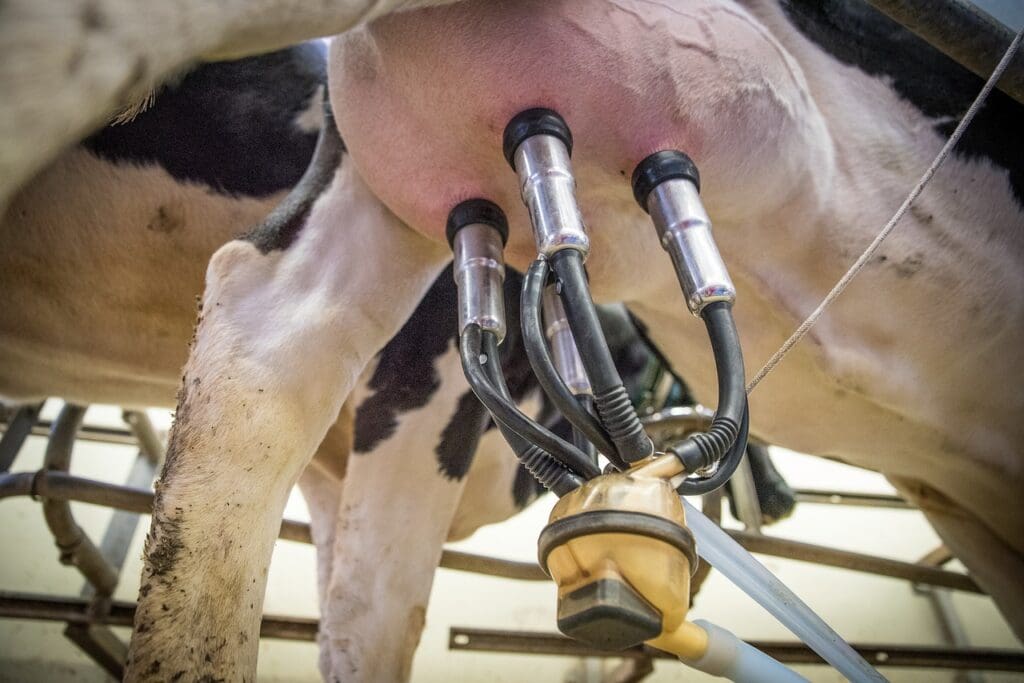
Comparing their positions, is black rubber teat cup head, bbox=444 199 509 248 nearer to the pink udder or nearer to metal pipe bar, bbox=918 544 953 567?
the pink udder

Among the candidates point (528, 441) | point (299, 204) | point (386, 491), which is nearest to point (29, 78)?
point (528, 441)

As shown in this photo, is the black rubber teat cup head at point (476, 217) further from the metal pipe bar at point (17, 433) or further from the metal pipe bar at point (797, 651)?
the metal pipe bar at point (17, 433)

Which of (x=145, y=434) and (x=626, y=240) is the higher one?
(x=145, y=434)

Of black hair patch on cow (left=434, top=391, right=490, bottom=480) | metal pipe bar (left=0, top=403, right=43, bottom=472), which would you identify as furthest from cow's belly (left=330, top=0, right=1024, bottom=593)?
metal pipe bar (left=0, top=403, right=43, bottom=472)

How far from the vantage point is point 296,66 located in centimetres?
101

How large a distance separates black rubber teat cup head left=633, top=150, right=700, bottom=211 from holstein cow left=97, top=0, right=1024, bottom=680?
0.04 feet

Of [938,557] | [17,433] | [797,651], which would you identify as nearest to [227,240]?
[17,433]

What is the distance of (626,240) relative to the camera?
0.68 m

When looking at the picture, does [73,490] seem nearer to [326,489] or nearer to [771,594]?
→ [326,489]

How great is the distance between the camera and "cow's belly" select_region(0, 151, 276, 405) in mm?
940

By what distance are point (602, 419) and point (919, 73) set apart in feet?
1.96

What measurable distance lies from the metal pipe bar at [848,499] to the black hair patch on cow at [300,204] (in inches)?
73.9

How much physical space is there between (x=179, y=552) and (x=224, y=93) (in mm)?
640

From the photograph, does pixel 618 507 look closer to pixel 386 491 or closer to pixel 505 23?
pixel 505 23
